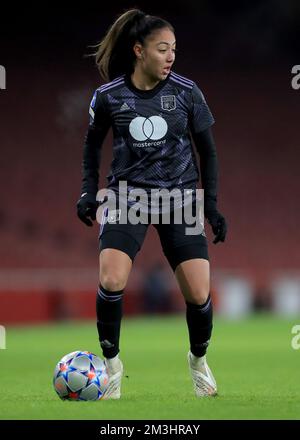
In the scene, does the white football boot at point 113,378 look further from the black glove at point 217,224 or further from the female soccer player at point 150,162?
the black glove at point 217,224

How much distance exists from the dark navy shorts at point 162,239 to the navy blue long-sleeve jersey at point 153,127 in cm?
22

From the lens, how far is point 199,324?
5.73 metres

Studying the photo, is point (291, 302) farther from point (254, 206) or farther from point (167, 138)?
point (167, 138)

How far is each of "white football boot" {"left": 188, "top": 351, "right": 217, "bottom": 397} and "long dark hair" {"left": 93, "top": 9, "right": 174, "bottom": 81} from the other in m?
1.72

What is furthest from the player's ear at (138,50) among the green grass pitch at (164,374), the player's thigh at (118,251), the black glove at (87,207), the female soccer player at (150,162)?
the green grass pitch at (164,374)

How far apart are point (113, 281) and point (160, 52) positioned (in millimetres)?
1284

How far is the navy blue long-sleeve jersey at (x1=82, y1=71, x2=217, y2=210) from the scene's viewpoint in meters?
5.59

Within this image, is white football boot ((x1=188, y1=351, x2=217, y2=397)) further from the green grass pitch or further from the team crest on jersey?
the team crest on jersey

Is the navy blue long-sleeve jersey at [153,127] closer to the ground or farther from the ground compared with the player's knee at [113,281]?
farther from the ground

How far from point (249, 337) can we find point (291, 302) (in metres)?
8.57

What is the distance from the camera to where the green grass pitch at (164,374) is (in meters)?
4.96

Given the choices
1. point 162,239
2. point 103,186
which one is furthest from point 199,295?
point 103,186

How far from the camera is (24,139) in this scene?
75.9 ft
